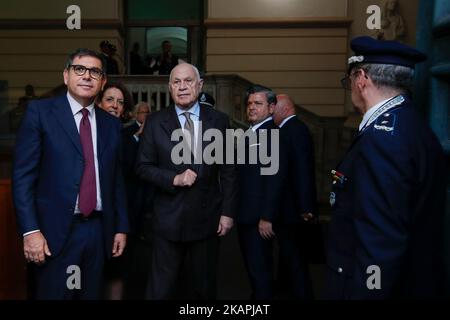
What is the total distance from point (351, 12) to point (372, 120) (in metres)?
8.53

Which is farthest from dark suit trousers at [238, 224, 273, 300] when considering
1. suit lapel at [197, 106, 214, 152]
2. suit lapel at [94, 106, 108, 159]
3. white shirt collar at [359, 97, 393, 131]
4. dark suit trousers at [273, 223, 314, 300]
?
white shirt collar at [359, 97, 393, 131]

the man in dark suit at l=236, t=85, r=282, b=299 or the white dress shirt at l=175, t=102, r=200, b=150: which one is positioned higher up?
the white dress shirt at l=175, t=102, r=200, b=150

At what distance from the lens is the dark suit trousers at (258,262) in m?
3.21

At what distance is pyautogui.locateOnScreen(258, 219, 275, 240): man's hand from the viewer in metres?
3.13

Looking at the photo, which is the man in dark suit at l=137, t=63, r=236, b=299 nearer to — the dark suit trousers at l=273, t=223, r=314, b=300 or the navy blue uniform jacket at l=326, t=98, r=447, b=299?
the dark suit trousers at l=273, t=223, r=314, b=300

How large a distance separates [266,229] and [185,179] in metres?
0.86

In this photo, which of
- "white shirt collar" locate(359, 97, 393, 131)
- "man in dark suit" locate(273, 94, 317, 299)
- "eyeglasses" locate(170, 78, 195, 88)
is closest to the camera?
"white shirt collar" locate(359, 97, 393, 131)

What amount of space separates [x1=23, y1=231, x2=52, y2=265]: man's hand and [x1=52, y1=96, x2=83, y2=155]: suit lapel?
1.44 ft

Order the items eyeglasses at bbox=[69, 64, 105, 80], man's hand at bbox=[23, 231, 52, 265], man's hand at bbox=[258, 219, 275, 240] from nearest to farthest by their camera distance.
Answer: man's hand at bbox=[23, 231, 52, 265]
eyeglasses at bbox=[69, 64, 105, 80]
man's hand at bbox=[258, 219, 275, 240]

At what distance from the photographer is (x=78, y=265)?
227cm

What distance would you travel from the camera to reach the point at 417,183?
163 centimetres

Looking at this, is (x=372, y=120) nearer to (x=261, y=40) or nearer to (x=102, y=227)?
(x=102, y=227)

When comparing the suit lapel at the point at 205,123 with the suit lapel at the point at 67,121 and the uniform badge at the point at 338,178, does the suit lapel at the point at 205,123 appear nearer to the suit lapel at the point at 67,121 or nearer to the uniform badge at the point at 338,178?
the suit lapel at the point at 67,121

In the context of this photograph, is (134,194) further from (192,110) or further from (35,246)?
(35,246)
